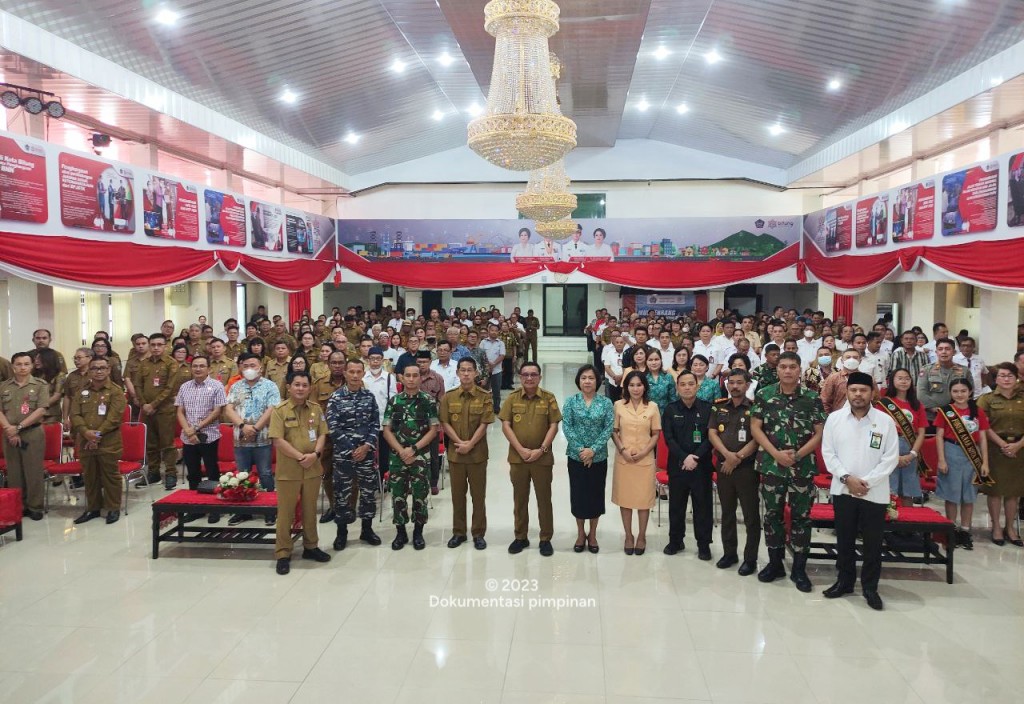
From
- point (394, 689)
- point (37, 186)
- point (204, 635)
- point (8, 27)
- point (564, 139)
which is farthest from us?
point (37, 186)

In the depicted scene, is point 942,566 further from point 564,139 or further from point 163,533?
point 163,533

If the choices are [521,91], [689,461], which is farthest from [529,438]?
[521,91]

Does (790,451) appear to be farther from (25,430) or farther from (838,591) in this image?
(25,430)

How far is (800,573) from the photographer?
4.37m

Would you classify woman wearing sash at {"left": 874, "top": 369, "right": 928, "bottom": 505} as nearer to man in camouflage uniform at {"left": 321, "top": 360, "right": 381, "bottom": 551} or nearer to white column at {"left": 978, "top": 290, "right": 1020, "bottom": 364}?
man in camouflage uniform at {"left": 321, "top": 360, "right": 381, "bottom": 551}

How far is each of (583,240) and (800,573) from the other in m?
12.0

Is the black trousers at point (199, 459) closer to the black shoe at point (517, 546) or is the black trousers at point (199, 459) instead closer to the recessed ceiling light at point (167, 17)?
the black shoe at point (517, 546)

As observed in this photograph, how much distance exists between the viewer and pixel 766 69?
10391 millimetres

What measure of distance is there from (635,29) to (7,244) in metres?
7.05

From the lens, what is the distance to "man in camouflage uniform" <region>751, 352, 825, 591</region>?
4.29 meters

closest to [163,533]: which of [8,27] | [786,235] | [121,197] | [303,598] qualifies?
[303,598]

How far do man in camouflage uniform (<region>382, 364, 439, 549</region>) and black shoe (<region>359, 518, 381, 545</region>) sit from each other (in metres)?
0.14

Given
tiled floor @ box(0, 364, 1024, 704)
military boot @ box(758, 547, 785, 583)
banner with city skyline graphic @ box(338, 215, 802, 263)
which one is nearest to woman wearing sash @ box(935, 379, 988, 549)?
tiled floor @ box(0, 364, 1024, 704)

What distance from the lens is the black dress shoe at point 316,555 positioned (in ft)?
15.6
